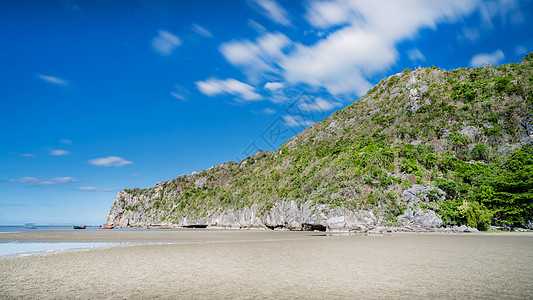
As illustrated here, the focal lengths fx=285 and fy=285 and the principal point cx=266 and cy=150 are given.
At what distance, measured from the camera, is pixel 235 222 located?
99.2 meters

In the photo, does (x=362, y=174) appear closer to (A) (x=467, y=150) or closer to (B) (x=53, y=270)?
(A) (x=467, y=150)

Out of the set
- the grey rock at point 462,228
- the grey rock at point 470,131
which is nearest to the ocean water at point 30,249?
the grey rock at point 462,228

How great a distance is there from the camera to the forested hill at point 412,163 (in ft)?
160

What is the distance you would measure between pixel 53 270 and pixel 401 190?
188 feet

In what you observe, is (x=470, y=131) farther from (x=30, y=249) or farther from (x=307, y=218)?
(x=30, y=249)

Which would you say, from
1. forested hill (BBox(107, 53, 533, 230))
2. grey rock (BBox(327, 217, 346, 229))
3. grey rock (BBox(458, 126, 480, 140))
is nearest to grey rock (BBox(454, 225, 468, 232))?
forested hill (BBox(107, 53, 533, 230))

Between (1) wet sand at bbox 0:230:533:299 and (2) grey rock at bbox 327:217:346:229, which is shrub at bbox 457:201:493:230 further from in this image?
(1) wet sand at bbox 0:230:533:299

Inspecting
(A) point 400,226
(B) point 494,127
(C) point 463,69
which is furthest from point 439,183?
(C) point 463,69

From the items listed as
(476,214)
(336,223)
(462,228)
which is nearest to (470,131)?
(476,214)

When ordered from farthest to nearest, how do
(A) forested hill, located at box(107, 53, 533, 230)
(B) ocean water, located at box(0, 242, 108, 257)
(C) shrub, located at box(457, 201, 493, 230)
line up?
(A) forested hill, located at box(107, 53, 533, 230)
(C) shrub, located at box(457, 201, 493, 230)
(B) ocean water, located at box(0, 242, 108, 257)

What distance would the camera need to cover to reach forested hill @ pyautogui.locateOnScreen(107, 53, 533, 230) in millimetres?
48656

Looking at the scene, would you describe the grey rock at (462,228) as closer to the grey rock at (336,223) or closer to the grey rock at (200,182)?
the grey rock at (336,223)

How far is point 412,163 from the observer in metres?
60.1

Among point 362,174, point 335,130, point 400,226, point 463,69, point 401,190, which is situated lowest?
point 400,226
